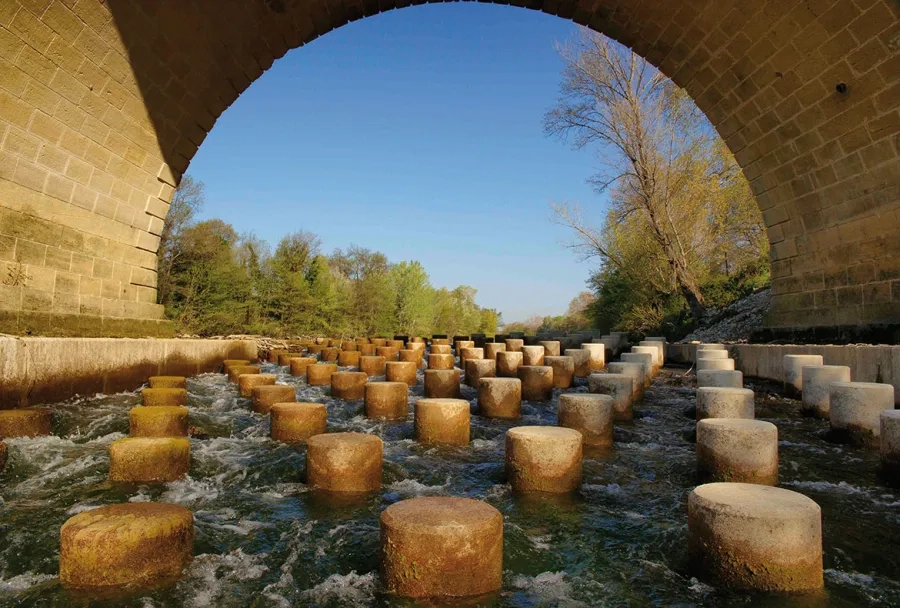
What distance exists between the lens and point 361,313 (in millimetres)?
41625

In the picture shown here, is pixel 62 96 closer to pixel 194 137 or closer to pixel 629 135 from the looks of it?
pixel 194 137

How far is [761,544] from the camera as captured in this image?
2.95 meters

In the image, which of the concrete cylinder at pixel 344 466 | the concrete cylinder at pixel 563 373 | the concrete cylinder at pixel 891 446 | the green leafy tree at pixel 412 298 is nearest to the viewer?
the concrete cylinder at pixel 344 466

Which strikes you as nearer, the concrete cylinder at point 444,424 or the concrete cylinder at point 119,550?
the concrete cylinder at point 119,550

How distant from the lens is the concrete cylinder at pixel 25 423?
5.66 meters

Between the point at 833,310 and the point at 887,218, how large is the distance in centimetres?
193

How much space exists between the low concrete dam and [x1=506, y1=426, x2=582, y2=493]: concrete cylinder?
16 millimetres

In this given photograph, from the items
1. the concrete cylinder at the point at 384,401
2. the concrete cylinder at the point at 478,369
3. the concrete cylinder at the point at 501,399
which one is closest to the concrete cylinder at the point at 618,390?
the concrete cylinder at the point at 501,399

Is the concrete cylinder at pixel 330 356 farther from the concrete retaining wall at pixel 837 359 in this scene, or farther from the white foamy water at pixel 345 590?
the white foamy water at pixel 345 590

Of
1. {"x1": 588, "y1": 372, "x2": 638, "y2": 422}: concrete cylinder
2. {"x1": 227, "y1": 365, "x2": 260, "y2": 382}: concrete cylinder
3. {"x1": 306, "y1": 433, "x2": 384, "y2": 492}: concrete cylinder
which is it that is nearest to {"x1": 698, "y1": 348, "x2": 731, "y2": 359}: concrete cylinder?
{"x1": 588, "y1": 372, "x2": 638, "y2": 422}: concrete cylinder

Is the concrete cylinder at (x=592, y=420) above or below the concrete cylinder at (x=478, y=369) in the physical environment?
below

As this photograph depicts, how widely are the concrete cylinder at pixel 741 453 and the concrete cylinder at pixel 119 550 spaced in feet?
13.6

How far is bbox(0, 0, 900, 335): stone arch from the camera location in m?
8.45

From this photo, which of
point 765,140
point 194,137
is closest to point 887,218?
point 765,140
